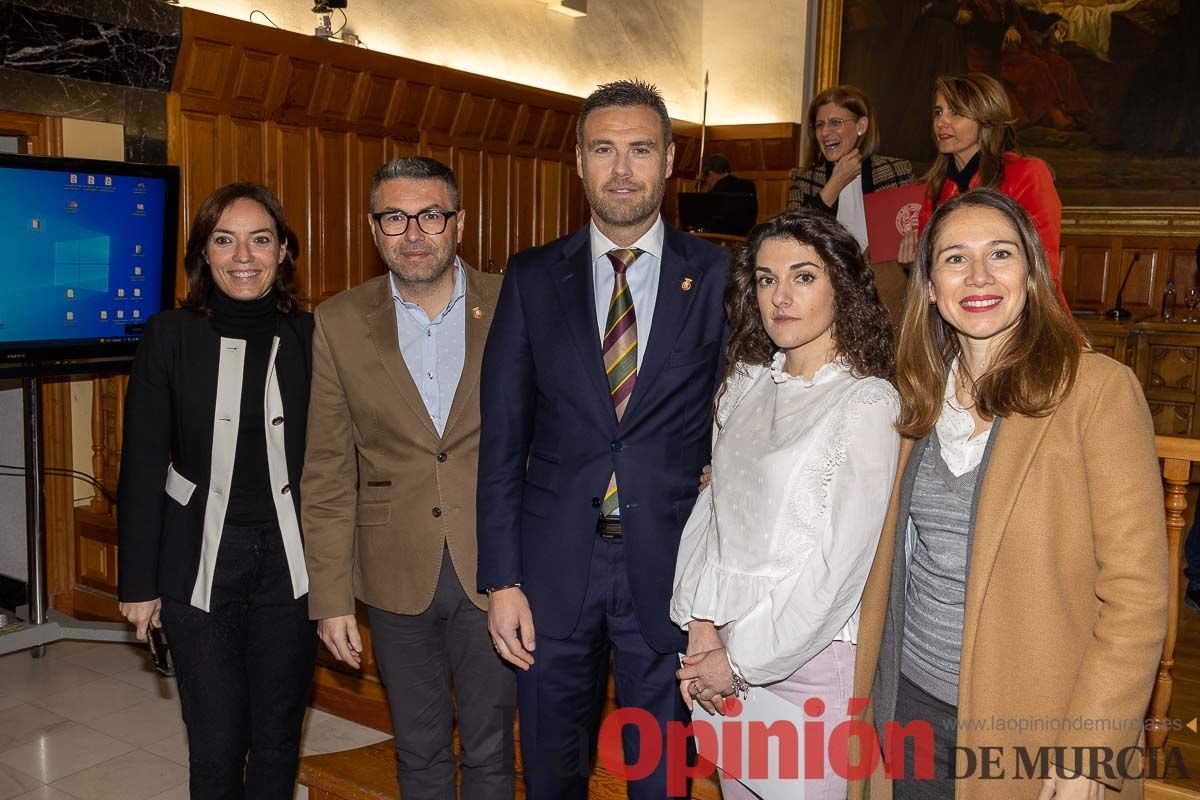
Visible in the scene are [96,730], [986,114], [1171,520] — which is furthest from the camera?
[96,730]

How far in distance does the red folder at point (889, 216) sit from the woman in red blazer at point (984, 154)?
0.29 meters

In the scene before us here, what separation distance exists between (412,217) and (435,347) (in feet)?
1.01

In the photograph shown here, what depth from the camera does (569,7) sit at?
838 cm

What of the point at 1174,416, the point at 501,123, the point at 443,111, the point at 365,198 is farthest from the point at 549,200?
the point at 1174,416

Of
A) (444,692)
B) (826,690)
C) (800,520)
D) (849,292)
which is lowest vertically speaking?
(444,692)

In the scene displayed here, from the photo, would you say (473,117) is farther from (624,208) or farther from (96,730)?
(624,208)

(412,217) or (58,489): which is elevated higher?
(412,217)

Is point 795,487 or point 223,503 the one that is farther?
point 223,503

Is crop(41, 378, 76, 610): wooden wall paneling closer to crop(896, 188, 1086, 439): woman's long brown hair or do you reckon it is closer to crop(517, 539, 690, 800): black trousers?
crop(517, 539, 690, 800): black trousers

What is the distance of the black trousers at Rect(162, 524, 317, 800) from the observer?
2.29 metres

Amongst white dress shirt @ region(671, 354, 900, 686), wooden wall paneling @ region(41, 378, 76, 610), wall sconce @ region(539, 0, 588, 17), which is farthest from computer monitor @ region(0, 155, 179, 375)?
wall sconce @ region(539, 0, 588, 17)

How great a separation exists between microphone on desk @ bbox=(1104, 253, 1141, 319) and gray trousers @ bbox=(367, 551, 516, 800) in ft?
20.9

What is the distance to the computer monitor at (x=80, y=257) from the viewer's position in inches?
155

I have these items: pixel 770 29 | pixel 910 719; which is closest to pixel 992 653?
pixel 910 719
